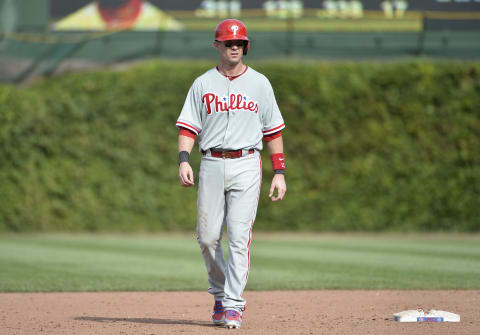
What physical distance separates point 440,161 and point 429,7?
615cm

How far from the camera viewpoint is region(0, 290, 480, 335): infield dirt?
18.7 feet

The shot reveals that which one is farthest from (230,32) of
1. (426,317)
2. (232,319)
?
(426,317)

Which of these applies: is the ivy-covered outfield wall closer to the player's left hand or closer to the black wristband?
the player's left hand

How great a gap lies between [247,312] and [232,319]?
1.08 metres

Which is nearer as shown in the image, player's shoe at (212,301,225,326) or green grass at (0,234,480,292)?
player's shoe at (212,301,225,326)

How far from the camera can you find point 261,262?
37.4 ft

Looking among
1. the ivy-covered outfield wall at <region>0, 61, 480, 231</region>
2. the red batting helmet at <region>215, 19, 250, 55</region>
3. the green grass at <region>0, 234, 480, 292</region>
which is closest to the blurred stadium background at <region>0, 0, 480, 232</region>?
the ivy-covered outfield wall at <region>0, 61, 480, 231</region>

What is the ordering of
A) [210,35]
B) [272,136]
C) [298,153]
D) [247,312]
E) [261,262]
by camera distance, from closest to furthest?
1. [272,136]
2. [247,312]
3. [261,262]
4. [298,153]
5. [210,35]

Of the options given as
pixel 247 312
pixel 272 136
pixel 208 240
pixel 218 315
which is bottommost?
pixel 247 312

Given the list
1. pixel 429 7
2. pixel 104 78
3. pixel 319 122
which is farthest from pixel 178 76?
pixel 429 7

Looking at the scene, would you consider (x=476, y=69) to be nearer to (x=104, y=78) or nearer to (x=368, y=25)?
(x=368, y=25)

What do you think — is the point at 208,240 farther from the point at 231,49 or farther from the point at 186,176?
A: the point at 231,49

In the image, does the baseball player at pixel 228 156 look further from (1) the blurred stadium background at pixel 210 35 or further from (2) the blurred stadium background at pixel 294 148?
(1) the blurred stadium background at pixel 210 35

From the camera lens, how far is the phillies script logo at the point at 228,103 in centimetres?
588
